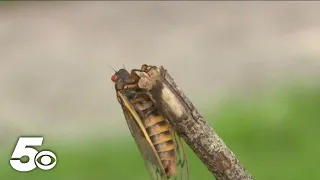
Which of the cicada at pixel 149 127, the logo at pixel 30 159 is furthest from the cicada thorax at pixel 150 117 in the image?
the logo at pixel 30 159

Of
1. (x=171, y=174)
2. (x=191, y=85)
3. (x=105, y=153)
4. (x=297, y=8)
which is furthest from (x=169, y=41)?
(x=171, y=174)

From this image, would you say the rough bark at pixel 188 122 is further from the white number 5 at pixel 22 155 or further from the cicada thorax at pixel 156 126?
the white number 5 at pixel 22 155

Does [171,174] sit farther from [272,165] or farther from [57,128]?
[57,128]

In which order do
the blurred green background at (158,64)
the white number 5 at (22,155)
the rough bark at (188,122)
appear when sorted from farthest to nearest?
1. the blurred green background at (158,64)
2. the white number 5 at (22,155)
3. the rough bark at (188,122)

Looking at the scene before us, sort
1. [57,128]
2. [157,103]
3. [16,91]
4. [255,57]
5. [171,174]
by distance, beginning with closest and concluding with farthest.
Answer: [157,103] → [171,174] → [57,128] → [16,91] → [255,57]

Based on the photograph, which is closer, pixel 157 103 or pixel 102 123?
pixel 157 103

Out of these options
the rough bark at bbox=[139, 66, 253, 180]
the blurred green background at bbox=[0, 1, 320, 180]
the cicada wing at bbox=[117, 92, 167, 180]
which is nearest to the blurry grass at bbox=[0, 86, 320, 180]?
the blurred green background at bbox=[0, 1, 320, 180]

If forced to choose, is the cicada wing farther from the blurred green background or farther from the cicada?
the blurred green background

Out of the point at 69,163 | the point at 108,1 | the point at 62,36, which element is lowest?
the point at 69,163
